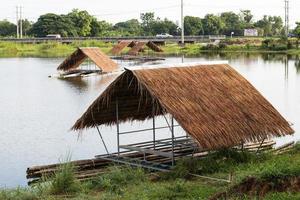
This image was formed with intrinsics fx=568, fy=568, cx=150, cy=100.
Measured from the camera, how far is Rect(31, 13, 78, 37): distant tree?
114 m

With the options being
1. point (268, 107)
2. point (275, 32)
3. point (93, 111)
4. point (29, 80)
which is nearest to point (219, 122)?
point (268, 107)

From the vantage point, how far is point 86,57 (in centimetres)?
4562

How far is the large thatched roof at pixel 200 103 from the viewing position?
40.3 feet

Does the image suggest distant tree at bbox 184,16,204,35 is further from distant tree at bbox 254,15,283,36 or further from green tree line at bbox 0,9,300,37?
distant tree at bbox 254,15,283,36

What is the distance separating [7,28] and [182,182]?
415 feet

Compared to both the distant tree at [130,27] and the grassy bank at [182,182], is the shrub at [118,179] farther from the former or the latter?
the distant tree at [130,27]

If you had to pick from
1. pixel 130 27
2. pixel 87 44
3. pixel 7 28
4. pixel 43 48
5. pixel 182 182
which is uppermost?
pixel 130 27

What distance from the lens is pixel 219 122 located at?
12531 millimetres

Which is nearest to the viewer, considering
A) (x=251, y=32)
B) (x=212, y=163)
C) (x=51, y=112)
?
(x=212, y=163)

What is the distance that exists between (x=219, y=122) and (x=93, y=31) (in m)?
105

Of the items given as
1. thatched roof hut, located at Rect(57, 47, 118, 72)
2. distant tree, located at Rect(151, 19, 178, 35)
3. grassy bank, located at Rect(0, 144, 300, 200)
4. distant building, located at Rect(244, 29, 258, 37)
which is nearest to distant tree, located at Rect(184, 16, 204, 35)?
distant tree, located at Rect(151, 19, 178, 35)

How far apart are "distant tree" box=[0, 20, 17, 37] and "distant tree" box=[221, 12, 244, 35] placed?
4820 centimetres

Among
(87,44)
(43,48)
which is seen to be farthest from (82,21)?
(43,48)

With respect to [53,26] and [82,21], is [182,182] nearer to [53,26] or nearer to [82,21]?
[82,21]
